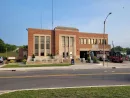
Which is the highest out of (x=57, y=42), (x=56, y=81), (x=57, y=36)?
(x=57, y=36)

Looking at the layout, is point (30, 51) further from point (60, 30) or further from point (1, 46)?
point (1, 46)

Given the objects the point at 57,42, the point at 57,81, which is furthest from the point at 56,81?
the point at 57,42

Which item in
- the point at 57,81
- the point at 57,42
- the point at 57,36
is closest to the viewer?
the point at 57,81

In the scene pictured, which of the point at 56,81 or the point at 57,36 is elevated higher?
the point at 57,36

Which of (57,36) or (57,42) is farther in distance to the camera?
(57,36)

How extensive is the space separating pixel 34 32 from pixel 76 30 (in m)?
11.5

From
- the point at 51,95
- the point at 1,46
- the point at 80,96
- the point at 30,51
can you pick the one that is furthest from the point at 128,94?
the point at 1,46

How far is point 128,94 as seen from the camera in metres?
10.1

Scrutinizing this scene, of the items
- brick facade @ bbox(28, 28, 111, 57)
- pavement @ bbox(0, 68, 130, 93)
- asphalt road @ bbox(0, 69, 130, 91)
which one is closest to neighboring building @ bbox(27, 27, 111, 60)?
brick facade @ bbox(28, 28, 111, 57)

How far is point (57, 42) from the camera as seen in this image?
57094 mm

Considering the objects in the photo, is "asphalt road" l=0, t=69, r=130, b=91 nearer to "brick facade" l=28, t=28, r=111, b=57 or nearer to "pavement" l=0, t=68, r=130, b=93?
"pavement" l=0, t=68, r=130, b=93

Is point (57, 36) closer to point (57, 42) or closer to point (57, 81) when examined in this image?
point (57, 42)

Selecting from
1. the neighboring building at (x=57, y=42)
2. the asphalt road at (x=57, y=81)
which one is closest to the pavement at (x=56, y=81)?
the asphalt road at (x=57, y=81)

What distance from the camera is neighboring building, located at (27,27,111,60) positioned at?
55.2m
